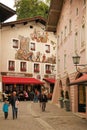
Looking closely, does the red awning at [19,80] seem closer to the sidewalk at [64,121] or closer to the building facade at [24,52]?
the building facade at [24,52]

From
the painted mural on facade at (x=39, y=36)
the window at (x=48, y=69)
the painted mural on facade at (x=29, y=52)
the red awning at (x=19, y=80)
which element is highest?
the painted mural on facade at (x=39, y=36)

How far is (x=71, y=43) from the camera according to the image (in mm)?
30078

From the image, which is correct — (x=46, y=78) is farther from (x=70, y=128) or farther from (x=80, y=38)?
(x=70, y=128)

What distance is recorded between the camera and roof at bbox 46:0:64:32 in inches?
1356

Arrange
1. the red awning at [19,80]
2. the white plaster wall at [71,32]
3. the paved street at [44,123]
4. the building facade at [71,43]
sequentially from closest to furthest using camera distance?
the paved street at [44,123] → the building facade at [71,43] → the white plaster wall at [71,32] → the red awning at [19,80]

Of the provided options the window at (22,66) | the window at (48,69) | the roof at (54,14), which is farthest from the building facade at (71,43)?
the window at (48,69)

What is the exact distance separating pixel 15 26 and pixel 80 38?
24.8 m

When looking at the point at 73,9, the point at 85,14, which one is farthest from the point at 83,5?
the point at 73,9

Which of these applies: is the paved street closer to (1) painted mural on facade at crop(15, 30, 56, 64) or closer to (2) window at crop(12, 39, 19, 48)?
(2) window at crop(12, 39, 19, 48)

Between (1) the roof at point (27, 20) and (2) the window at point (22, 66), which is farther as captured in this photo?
(2) the window at point (22, 66)

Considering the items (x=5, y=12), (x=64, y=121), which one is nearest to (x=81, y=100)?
(x=64, y=121)

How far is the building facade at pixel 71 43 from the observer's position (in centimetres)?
2605

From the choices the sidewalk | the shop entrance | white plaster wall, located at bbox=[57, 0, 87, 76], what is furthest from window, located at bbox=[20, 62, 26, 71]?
the sidewalk

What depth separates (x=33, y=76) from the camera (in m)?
51.8
